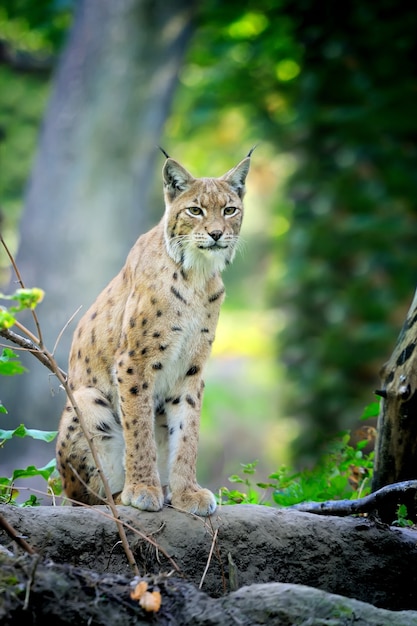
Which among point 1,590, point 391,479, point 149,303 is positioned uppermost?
point 149,303

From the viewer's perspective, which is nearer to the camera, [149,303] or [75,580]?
[75,580]

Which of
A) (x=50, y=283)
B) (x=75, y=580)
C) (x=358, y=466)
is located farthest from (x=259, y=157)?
(x=75, y=580)

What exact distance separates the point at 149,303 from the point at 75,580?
6.57 feet

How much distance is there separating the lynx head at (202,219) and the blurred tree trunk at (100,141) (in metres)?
5.43

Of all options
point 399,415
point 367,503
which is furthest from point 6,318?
point 399,415

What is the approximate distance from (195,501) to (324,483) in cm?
105

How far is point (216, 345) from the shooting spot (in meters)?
14.5

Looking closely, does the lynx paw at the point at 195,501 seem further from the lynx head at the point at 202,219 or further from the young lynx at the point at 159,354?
the lynx head at the point at 202,219

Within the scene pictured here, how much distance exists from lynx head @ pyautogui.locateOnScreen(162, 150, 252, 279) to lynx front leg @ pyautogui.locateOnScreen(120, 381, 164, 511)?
71cm

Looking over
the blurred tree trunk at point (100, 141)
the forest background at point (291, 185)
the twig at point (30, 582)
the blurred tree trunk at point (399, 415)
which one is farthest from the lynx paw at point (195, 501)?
the blurred tree trunk at point (100, 141)

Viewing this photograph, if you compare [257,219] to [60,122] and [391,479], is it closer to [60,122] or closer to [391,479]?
[60,122]

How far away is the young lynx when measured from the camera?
4.57 metres

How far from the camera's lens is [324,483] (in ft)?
16.6

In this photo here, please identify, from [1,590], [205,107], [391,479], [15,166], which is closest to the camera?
[1,590]
